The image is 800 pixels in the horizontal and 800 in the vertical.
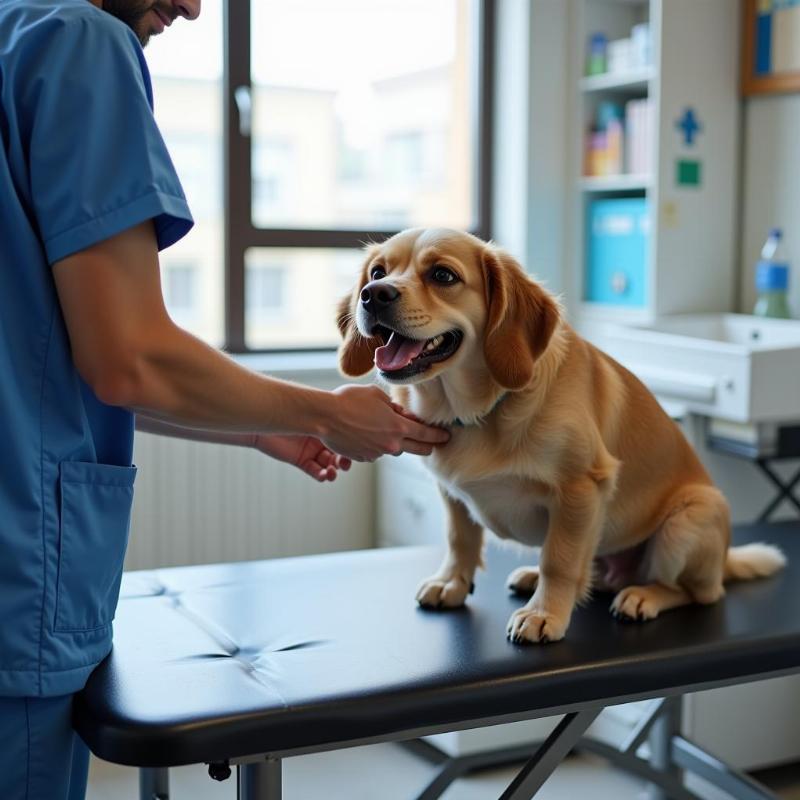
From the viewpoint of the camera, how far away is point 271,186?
16.7ft

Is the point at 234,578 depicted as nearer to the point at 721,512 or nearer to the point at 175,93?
the point at 721,512

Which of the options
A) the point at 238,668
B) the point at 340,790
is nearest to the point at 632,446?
the point at 238,668

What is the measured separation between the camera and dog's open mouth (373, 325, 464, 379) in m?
1.34

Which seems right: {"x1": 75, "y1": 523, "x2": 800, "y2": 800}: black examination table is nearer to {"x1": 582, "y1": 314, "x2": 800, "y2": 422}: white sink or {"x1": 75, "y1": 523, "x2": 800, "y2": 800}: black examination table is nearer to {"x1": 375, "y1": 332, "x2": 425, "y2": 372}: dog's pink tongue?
→ {"x1": 375, "y1": 332, "x2": 425, "y2": 372}: dog's pink tongue

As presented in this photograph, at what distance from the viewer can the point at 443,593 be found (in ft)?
5.02

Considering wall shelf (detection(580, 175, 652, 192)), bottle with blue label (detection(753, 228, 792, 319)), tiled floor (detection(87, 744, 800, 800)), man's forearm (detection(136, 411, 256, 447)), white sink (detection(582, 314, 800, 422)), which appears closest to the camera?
man's forearm (detection(136, 411, 256, 447))

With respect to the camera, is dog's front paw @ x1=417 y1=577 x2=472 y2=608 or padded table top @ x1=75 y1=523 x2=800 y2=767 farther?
dog's front paw @ x1=417 y1=577 x2=472 y2=608

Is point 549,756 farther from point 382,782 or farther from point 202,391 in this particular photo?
point 382,782

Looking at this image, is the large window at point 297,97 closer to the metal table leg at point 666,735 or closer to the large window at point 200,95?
the large window at point 200,95

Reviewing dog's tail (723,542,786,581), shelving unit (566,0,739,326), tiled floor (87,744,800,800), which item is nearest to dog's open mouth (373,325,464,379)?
dog's tail (723,542,786,581)

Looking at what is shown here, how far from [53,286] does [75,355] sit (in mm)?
70

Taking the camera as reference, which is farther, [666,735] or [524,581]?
[666,735]

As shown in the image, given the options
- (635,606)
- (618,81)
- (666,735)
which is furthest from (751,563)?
(618,81)

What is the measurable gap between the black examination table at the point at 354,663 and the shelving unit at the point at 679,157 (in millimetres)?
1551
